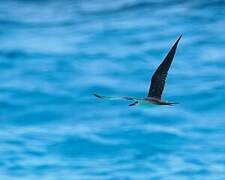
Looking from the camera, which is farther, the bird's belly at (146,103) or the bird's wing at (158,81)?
the bird's wing at (158,81)

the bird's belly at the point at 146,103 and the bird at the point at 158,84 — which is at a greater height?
the bird at the point at 158,84

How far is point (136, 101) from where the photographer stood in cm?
945

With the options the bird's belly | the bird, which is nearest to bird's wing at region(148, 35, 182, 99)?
the bird

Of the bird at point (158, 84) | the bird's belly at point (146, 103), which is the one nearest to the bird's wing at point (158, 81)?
the bird at point (158, 84)

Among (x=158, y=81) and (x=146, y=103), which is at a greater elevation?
(x=158, y=81)

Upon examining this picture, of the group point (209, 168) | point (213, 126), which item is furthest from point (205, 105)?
point (209, 168)

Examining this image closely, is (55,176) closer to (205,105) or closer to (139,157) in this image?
(139,157)

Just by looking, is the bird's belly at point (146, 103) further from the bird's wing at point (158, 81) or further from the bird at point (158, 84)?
the bird's wing at point (158, 81)

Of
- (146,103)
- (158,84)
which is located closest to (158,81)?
(158,84)

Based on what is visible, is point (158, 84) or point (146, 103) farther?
point (158, 84)

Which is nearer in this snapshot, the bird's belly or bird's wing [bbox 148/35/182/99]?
the bird's belly

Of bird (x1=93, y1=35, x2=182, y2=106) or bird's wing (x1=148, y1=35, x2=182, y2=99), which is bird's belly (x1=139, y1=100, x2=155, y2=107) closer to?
bird (x1=93, y1=35, x2=182, y2=106)

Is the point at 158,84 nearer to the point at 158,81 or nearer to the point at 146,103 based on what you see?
the point at 158,81

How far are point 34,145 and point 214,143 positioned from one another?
5.92 m
